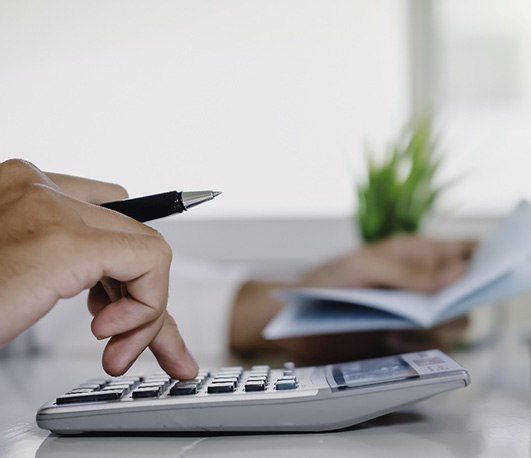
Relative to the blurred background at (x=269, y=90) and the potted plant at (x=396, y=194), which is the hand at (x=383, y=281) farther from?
the blurred background at (x=269, y=90)

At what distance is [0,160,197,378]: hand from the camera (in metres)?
0.41

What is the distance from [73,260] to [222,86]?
121cm

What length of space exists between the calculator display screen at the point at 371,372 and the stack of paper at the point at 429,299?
17 cm

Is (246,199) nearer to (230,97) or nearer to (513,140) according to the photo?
(230,97)

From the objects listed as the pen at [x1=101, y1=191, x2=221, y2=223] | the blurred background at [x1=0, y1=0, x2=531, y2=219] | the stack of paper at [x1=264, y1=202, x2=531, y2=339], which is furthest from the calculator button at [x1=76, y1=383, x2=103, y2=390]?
the blurred background at [x1=0, y1=0, x2=531, y2=219]

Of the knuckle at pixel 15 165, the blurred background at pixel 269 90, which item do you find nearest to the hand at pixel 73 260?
the knuckle at pixel 15 165

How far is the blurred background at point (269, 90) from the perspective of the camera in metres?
1.56

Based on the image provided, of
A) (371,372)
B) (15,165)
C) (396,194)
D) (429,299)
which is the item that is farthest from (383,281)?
(15,165)

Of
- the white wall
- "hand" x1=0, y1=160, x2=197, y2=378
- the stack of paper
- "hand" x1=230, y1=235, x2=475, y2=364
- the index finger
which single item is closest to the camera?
"hand" x1=0, y1=160, x2=197, y2=378

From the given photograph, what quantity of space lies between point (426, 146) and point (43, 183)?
805 mm

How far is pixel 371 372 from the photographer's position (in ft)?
1.70

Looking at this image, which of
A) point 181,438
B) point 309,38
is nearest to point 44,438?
point 181,438

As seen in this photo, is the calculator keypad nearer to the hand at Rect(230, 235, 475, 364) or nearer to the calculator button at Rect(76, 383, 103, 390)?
the calculator button at Rect(76, 383, 103, 390)

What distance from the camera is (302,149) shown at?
161cm
